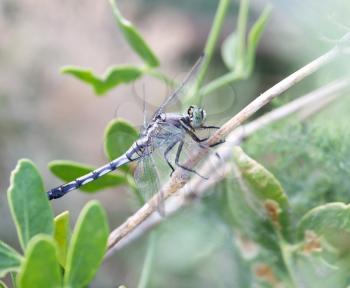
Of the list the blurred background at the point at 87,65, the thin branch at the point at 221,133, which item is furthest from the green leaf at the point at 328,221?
the blurred background at the point at 87,65

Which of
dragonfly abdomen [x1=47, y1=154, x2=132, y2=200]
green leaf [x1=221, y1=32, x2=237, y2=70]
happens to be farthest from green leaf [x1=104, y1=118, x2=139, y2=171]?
green leaf [x1=221, y1=32, x2=237, y2=70]

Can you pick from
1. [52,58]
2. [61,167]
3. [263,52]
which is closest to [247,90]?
[263,52]

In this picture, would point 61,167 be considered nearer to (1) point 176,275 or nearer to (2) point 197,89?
(2) point 197,89

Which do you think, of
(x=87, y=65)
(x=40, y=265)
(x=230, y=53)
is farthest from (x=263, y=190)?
(x=87, y=65)

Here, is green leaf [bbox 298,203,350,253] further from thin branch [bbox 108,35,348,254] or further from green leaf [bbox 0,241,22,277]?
green leaf [bbox 0,241,22,277]

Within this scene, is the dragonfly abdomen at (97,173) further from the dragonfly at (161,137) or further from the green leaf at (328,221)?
the green leaf at (328,221)

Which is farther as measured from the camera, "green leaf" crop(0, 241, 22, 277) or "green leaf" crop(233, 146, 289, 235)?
"green leaf" crop(233, 146, 289, 235)
